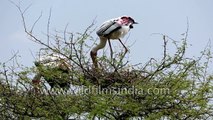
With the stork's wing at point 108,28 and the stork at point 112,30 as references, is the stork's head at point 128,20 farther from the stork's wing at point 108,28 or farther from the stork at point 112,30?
the stork's wing at point 108,28

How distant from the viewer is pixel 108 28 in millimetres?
6082

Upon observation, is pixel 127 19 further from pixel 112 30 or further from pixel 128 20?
pixel 112 30

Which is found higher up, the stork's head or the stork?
the stork's head

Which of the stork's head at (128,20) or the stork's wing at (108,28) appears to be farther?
the stork's head at (128,20)

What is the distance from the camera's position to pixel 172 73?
5.47 metres

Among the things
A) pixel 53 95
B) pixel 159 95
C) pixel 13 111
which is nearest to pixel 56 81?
pixel 53 95

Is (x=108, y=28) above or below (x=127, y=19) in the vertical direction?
below

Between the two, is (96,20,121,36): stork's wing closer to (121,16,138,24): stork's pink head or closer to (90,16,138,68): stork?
(90,16,138,68): stork

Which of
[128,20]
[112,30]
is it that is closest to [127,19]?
[128,20]

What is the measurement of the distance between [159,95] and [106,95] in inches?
21.2

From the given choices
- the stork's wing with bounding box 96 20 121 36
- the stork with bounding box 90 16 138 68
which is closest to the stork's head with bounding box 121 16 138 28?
the stork with bounding box 90 16 138 68

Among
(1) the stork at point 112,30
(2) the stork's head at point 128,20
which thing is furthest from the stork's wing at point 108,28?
(2) the stork's head at point 128,20

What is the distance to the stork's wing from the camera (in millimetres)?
6082

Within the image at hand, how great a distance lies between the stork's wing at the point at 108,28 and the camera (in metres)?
6.08
